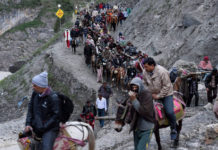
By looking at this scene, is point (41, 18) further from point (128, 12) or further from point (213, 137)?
point (213, 137)

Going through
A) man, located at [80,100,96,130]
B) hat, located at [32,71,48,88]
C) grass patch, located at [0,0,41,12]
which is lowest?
man, located at [80,100,96,130]

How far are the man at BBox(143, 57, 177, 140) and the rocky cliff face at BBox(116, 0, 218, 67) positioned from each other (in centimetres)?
1376

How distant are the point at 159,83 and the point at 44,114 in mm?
2598

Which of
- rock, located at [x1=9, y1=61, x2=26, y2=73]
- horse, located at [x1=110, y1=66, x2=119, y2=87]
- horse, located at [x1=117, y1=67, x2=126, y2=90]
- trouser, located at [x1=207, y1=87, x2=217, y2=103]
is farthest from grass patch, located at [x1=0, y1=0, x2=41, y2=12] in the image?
trouser, located at [x1=207, y1=87, x2=217, y2=103]

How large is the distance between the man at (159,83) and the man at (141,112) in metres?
1.14

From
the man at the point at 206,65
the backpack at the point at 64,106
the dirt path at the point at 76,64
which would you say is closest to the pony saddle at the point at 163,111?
the backpack at the point at 64,106

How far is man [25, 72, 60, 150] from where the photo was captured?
20.0ft

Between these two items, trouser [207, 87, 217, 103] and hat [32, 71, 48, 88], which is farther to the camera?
trouser [207, 87, 217, 103]

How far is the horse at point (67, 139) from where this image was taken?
6.32m

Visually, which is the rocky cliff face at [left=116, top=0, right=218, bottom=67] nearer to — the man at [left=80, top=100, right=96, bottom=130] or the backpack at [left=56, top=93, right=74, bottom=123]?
the man at [left=80, top=100, right=96, bottom=130]

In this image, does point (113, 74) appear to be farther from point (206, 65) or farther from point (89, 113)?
point (206, 65)

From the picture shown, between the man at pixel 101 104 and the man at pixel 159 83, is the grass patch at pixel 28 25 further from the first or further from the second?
the man at pixel 159 83

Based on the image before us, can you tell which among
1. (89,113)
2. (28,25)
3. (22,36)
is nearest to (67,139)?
(89,113)

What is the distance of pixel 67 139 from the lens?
20.9ft
